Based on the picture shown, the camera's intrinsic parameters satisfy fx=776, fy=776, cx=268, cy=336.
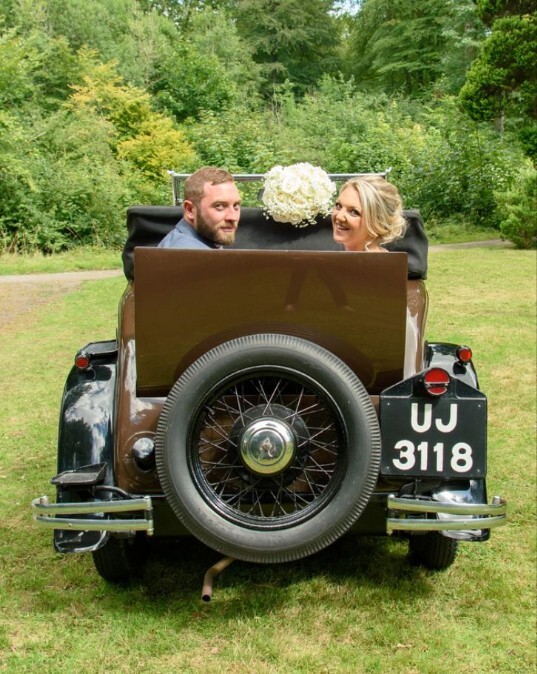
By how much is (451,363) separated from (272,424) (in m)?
1.12

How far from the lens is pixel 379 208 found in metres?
3.27

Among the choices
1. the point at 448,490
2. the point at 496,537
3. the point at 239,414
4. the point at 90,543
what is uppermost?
the point at 239,414

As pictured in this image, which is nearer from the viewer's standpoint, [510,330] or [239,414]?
[239,414]

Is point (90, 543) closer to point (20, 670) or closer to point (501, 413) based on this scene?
point (20, 670)

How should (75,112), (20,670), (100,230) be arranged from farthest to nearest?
(75,112) → (100,230) → (20,670)

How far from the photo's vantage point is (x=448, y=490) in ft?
9.73

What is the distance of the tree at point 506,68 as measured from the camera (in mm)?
16328

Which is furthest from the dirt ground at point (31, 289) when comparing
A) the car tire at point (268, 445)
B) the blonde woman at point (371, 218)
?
the car tire at point (268, 445)

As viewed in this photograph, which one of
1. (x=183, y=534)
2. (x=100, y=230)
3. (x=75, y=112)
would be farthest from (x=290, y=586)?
(x=75, y=112)

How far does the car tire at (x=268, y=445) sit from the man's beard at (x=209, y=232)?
91 centimetres

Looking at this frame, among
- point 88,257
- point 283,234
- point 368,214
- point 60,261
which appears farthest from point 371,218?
point 88,257

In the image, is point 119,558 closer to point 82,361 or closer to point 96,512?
point 96,512

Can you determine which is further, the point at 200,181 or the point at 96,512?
the point at 200,181

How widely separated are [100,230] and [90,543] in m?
15.4
